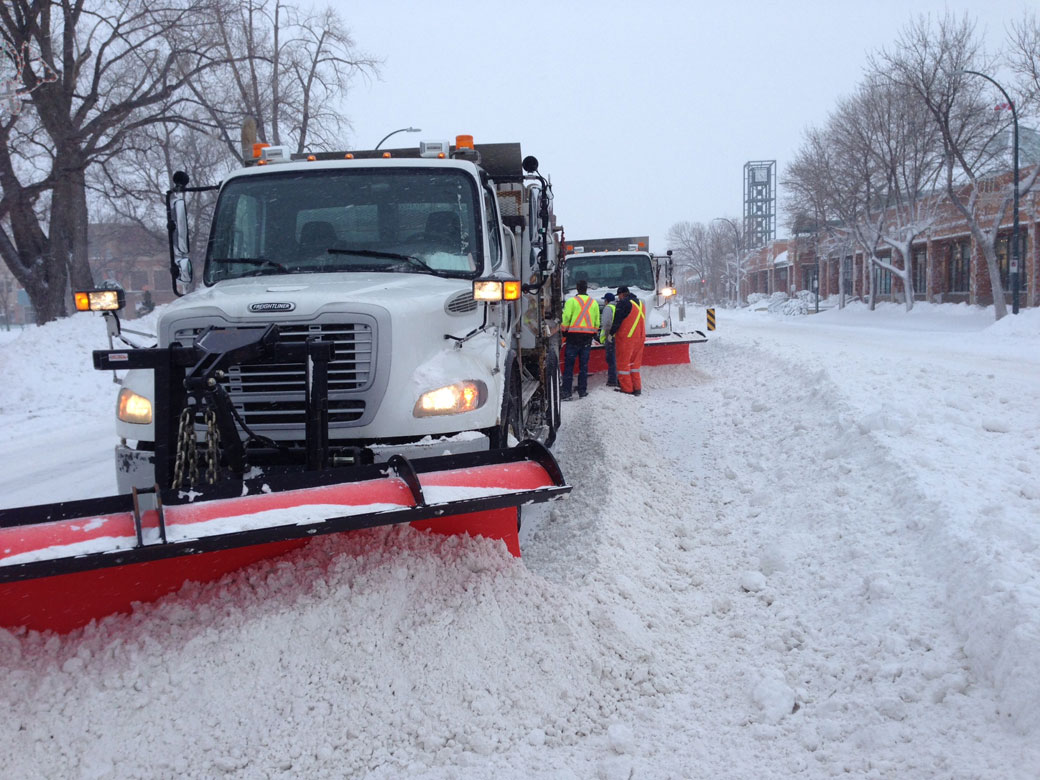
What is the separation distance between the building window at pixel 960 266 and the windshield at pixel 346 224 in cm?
4209

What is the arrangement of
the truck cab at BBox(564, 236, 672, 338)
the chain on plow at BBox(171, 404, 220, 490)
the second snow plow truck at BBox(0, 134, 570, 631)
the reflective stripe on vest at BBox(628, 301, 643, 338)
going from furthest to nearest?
the truck cab at BBox(564, 236, 672, 338), the reflective stripe on vest at BBox(628, 301, 643, 338), the chain on plow at BBox(171, 404, 220, 490), the second snow plow truck at BBox(0, 134, 570, 631)

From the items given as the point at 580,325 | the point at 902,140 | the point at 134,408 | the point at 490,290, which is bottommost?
the point at 134,408

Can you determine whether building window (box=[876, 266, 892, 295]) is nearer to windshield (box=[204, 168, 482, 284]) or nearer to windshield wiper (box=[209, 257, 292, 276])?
windshield (box=[204, 168, 482, 284])

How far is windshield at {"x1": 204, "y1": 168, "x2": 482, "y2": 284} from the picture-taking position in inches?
209

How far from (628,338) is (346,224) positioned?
7.04 meters

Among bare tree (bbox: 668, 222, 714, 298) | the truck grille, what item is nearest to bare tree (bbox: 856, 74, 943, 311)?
the truck grille

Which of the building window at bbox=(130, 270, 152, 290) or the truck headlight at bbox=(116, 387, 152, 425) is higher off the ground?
the building window at bbox=(130, 270, 152, 290)

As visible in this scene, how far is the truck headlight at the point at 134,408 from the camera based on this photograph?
14.8 ft

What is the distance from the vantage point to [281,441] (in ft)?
14.6

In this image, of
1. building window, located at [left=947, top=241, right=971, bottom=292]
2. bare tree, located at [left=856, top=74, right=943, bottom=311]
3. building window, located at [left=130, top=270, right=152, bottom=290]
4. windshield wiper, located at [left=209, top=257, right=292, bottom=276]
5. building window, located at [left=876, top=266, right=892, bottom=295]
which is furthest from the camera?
building window, located at [left=130, top=270, right=152, bottom=290]

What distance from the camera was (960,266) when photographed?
4225 cm

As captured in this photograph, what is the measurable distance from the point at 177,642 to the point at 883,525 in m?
3.98

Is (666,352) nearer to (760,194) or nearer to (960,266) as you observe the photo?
(960,266)

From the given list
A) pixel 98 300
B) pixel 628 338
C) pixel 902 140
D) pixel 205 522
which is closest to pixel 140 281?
pixel 902 140
